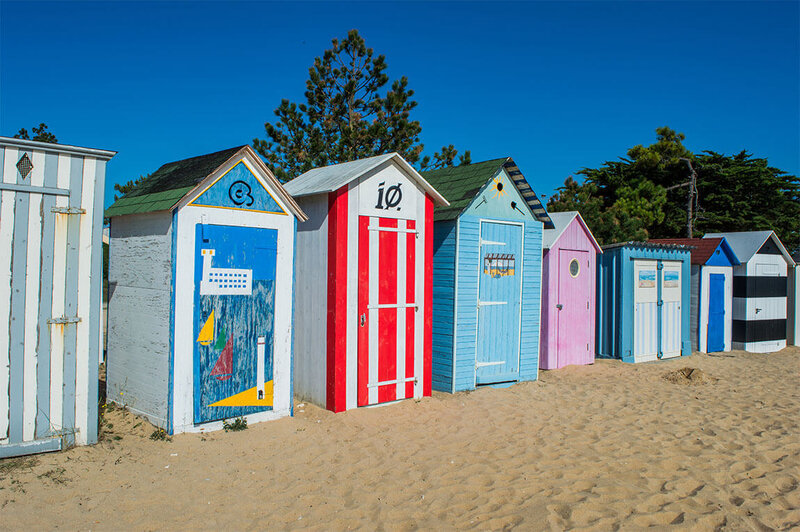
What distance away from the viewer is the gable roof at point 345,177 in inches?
273

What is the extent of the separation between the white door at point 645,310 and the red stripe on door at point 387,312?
20.7 feet

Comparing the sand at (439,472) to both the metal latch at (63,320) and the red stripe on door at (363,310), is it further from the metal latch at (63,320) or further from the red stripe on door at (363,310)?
the metal latch at (63,320)

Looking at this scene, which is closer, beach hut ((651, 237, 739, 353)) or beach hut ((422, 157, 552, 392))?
beach hut ((422, 157, 552, 392))

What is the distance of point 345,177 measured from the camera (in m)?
6.99

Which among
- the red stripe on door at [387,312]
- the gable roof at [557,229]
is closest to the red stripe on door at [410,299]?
the red stripe on door at [387,312]

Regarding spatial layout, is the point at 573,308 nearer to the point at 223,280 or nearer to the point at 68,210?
the point at 223,280

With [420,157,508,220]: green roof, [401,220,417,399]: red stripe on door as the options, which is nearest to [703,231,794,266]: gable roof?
[420,157,508,220]: green roof

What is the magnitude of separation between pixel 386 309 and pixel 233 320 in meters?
2.03

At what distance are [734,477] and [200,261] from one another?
562cm

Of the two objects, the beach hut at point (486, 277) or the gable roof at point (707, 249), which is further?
the gable roof at point (707, 249)

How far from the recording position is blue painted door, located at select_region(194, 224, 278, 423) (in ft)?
19.4

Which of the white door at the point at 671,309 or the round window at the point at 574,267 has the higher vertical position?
the round window at the point at 574,267

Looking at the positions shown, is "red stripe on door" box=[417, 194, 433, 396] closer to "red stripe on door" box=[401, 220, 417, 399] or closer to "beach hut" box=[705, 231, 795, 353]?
"red stripe on door" box=[401, 220, 417, 399]

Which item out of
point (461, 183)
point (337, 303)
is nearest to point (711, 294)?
point (461, 183)
